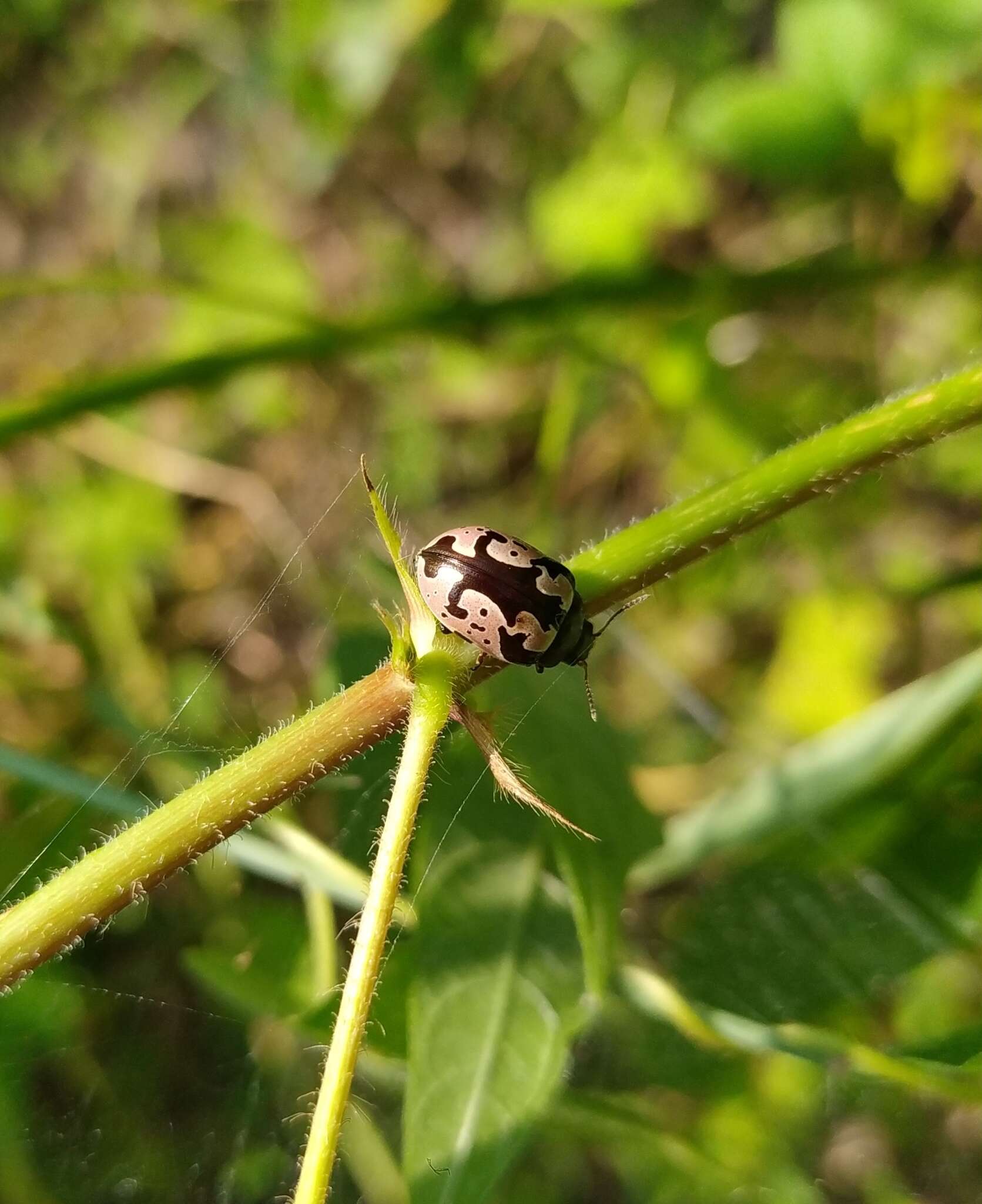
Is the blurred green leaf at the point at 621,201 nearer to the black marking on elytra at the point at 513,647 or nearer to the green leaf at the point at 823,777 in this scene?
the green leaf at the point at 823,777

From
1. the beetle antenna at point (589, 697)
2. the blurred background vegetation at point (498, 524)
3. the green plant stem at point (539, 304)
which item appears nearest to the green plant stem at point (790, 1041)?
the blurred background vegetation at point (498, 524)

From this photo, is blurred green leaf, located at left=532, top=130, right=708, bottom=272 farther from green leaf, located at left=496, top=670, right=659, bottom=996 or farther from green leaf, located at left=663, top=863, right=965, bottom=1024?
green leaf, located at left=663, top=863, right=965, bottom=1024

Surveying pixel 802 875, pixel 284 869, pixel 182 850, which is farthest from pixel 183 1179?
pixel 802 875

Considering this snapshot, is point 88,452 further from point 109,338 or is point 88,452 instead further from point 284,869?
point 284,869

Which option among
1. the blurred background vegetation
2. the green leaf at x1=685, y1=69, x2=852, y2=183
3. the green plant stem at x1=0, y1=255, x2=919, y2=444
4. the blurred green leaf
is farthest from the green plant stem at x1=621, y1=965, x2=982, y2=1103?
the blurred green leaf

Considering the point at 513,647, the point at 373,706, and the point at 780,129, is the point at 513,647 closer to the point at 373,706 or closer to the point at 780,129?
the point at 373,706
